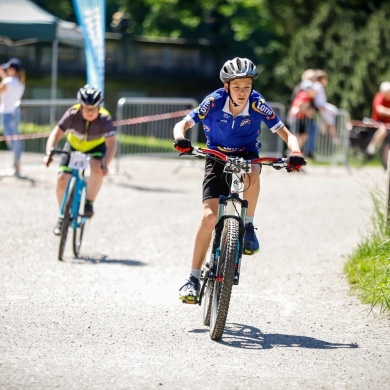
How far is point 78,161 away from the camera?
11195mm

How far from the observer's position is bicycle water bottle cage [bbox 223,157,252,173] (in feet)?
25.2

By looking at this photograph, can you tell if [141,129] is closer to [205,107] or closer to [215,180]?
[215,180]

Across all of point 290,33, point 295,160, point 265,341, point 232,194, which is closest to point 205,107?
point 232,194

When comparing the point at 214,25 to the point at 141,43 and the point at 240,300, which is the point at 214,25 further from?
the point at 240,300

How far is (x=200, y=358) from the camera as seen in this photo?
23.3ft

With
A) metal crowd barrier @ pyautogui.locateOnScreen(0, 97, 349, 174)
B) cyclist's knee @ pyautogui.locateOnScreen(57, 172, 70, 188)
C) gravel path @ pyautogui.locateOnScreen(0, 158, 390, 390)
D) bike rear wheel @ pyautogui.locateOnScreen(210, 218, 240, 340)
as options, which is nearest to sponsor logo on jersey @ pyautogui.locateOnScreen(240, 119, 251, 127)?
bike rear wheel @ pyautogui.locateOnScreen(210, 218, 240, 340)

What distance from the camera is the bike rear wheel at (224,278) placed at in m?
7.47

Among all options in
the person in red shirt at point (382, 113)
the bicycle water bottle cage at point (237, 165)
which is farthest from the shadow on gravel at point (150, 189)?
the bicycle water bottle cage at point (237, 165)

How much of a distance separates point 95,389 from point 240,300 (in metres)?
3.32

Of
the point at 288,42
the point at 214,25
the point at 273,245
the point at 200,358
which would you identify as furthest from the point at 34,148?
the point at 214,25

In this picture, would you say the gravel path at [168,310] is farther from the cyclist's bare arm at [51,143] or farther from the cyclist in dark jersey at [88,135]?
the cyclist's bare arm at [51,143]

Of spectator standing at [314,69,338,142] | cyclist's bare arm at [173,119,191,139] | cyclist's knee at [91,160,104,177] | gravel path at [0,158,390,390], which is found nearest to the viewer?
gravel path at [0,158,390,390]

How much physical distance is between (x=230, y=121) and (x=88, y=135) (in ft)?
11.9

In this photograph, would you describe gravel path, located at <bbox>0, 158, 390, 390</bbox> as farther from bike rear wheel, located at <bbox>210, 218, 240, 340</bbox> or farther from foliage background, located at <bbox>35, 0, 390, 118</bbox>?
foliage background, located at <bbox>35, 0, 390, 118</bbox>
